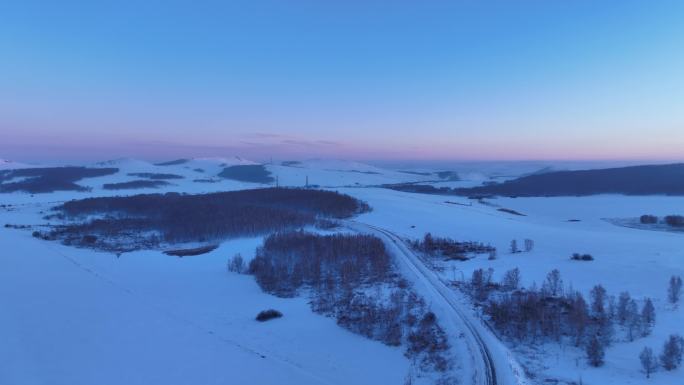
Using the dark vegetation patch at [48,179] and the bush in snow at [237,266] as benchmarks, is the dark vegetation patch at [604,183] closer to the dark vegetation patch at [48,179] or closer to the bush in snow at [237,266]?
the bush in snow at [237,266]

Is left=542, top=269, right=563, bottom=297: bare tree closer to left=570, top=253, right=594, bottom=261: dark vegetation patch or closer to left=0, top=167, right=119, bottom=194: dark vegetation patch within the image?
left=570, top=253, right=594, bottom=261: dark vegetation patch

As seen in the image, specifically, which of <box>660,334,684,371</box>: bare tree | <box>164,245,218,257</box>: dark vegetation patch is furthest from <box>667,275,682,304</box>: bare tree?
<box>164,245,218,257</box>: dark vegetation patch

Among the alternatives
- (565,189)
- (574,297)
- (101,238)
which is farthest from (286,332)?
(565,189)

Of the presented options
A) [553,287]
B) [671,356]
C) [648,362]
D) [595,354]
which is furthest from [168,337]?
[553,287]

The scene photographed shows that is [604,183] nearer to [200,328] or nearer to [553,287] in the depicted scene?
[553,287]

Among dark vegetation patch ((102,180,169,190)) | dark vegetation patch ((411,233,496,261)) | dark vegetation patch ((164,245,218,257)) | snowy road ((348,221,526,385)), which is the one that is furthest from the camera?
dark vegetation patch ((102,180,169,190))

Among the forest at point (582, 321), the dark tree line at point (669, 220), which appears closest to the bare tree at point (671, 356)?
the forest at point (582, 321)

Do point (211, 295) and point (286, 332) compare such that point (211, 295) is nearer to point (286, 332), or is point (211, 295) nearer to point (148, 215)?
point (286, 332)
